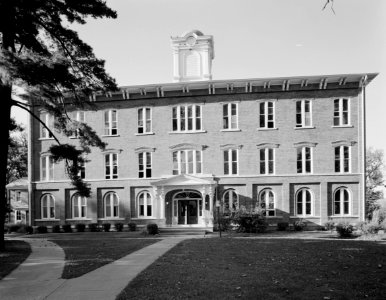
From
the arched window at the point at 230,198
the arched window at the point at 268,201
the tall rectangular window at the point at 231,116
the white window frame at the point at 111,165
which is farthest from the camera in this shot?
the white window frame at the point at 111,165

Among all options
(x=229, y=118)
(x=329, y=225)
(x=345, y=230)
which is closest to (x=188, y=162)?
(x=229, y=118)

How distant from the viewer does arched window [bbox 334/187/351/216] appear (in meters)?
31.5

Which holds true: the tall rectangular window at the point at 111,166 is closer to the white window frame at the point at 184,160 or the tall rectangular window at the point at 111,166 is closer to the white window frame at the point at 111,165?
the white window frame at the point at 111,165

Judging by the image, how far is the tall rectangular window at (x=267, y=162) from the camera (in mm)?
32312

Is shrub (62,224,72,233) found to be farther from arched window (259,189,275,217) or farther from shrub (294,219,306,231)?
shrub (294,219,306,231)

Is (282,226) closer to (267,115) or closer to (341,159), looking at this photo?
(341,159)

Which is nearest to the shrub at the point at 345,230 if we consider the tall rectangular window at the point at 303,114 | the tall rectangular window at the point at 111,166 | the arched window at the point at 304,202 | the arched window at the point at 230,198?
the arched window at the point at 304,202

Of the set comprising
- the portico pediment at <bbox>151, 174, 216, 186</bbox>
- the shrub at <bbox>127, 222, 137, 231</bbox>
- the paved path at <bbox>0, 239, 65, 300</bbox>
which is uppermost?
the portico pediment at <bbox>151, 174, 216, 186</bbox>

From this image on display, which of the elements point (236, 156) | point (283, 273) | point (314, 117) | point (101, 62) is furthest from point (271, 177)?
point (283, 273)

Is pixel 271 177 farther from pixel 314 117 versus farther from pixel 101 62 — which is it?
pixel 101 62

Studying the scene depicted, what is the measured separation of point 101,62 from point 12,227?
27798mm

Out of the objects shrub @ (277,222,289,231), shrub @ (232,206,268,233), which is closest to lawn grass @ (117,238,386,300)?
shrub @ (232,206,268,233)

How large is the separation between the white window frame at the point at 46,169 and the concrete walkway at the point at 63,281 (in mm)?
22675

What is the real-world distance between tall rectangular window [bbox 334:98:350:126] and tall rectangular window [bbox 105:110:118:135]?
61.6 ft
